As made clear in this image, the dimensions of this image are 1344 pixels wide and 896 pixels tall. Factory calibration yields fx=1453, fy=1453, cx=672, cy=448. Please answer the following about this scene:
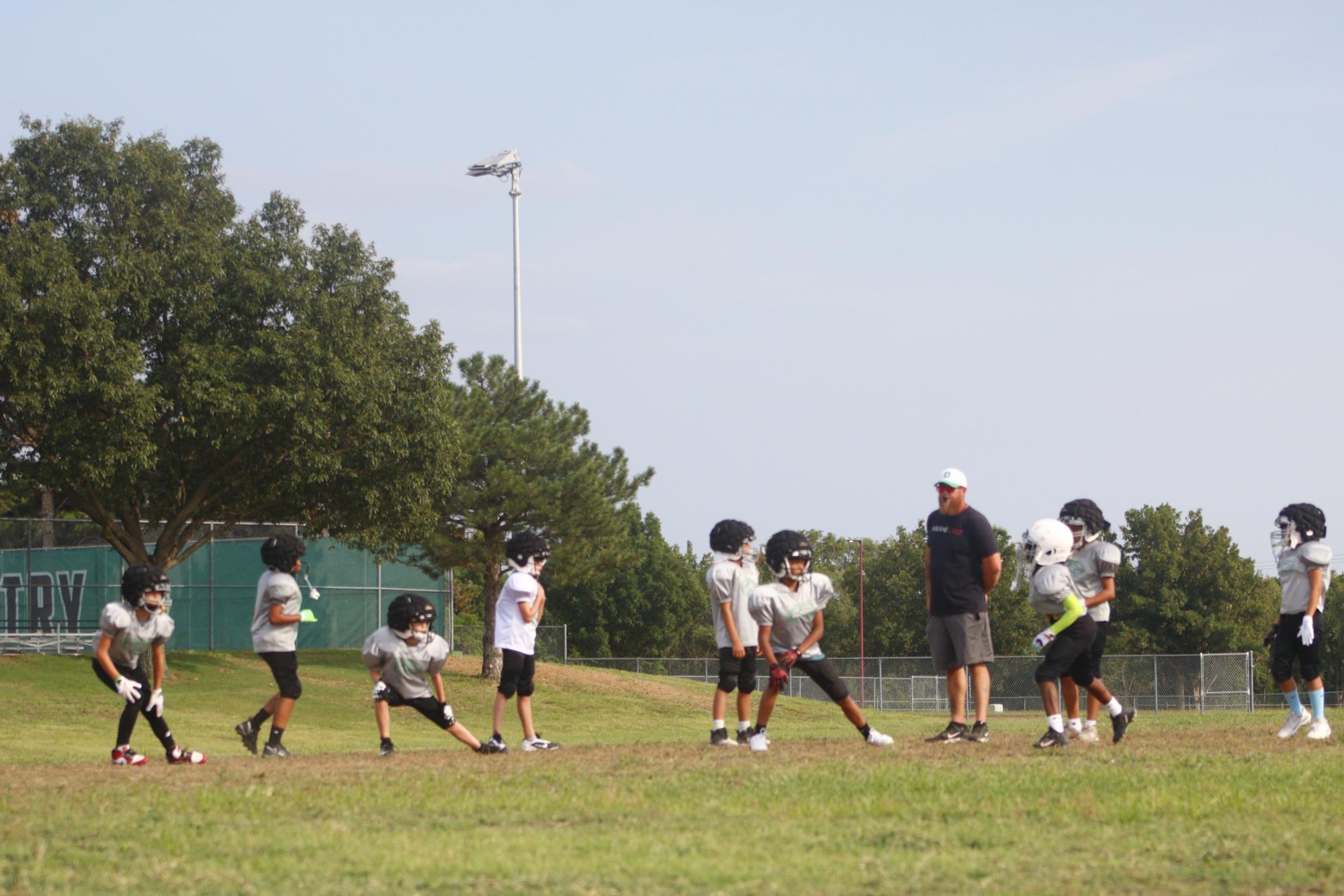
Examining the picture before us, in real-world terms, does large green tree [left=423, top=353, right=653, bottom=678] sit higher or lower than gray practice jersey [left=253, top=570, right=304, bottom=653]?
higher

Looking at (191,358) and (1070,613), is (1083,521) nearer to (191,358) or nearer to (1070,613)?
(1070,613)

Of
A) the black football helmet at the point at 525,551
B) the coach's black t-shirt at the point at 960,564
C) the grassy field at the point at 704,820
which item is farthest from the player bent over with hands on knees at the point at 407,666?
the coach's black t-shirt at the point at 960,564

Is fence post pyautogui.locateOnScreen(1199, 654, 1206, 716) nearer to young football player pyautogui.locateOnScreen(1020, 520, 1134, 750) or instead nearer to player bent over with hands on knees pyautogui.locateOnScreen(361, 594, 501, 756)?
young football player pyautogui.locateOnScreen(1020, 520, 1134, 750)

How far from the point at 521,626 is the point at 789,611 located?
2.17m

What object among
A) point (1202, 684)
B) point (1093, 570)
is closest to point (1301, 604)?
point (1093, 570)

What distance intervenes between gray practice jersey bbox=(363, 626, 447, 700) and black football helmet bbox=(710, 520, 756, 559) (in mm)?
2313

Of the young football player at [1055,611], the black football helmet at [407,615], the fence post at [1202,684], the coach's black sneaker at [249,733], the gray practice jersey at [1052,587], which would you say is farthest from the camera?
the fence post at [1202,684]

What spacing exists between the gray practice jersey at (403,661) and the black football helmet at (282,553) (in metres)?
0.87

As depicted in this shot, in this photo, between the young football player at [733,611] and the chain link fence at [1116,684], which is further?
the chain link fence at [1116,684]

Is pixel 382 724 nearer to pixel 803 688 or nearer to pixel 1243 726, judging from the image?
pixel 1243 726

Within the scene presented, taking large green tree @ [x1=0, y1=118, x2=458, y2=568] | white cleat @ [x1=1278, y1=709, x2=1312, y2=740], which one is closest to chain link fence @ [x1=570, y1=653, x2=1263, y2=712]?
large green tree @ [x1=0, y1=118, x2=458, y2=568]

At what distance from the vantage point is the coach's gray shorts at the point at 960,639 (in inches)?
433

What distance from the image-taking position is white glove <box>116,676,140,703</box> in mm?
10641

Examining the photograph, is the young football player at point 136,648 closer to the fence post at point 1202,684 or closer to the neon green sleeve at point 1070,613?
the neon green sleeve at point 1070,613
